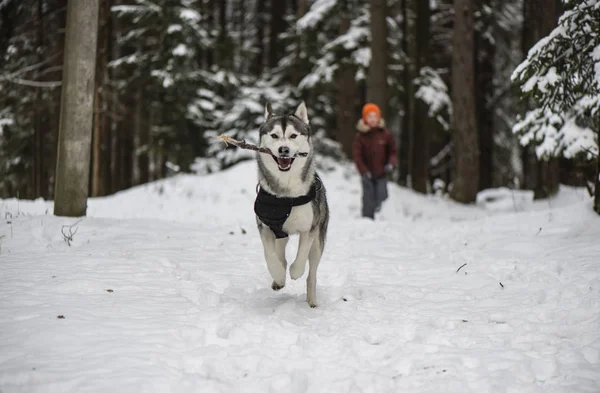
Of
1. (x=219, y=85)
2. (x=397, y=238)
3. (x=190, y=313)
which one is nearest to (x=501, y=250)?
(x=397, y=238)

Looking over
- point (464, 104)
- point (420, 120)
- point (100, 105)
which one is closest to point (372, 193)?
point (464, 104)

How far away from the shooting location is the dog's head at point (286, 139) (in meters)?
4.24

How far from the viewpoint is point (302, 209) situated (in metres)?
4.29

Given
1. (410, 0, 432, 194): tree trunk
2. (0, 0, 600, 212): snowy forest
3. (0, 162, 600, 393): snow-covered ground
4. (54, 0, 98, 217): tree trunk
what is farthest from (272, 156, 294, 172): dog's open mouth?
(410, 0, 432, 194): tree trunk

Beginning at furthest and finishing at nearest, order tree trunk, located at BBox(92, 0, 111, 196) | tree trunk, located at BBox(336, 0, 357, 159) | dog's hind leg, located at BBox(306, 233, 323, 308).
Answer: tree trunk, located at BBox(336, 0, 357, 159), tree trunk, located at BBox(92, 0, 111, 196), dog's hind leg, located at BBox(306, 233, 323, 308)

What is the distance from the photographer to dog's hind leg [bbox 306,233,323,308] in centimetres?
452

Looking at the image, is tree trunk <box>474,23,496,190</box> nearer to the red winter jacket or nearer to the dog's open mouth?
the red winter jacket

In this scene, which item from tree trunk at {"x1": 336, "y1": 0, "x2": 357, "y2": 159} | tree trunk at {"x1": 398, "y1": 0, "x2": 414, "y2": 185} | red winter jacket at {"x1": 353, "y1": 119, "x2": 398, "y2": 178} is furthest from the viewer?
tree trunk at {"x1": 336, "y1": 0, "x2": 357, "y2": 159}

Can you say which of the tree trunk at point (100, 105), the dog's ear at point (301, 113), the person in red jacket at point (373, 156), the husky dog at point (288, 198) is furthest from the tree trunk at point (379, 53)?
the husky dog at point (288, 198)

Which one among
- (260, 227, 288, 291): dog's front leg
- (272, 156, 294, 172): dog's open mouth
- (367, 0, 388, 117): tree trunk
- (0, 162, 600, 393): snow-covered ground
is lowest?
→ (0, 162, 600, 393): snow-covered ground

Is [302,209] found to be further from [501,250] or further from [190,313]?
[501,250]

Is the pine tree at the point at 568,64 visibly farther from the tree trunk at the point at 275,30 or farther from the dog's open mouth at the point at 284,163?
the tree trunk at the point at 275,30

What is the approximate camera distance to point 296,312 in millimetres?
4230

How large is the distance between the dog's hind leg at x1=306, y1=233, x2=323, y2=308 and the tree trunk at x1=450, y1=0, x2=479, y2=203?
10.1 metres
